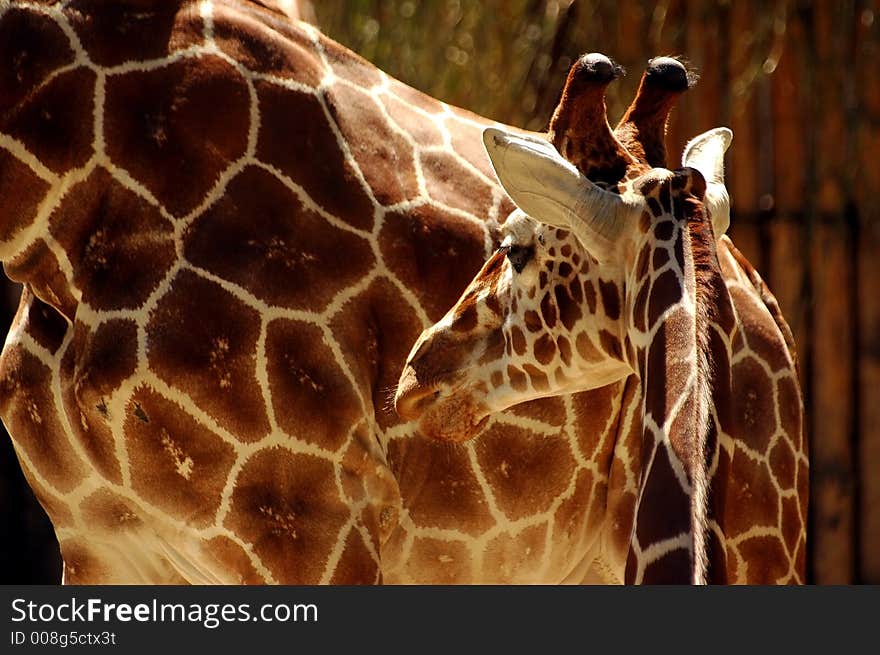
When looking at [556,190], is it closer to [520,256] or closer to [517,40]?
[520,256]

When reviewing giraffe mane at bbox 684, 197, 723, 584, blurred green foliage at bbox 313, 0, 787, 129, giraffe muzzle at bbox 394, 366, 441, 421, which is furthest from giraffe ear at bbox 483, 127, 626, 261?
blurred green foliage at bbox 313, 0, 787, 129

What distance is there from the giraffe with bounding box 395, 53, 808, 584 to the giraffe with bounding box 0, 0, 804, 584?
34 cm

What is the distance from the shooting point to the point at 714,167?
2465mm

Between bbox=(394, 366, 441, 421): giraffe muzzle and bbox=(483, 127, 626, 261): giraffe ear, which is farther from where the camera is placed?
bbox=(394, 366, 441, 421): giraffe muzzle

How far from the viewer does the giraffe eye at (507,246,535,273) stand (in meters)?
2.43

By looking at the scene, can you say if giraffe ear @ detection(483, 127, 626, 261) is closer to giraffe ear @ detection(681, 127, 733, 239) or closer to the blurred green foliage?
giraffe ear @ detection(681, 127, 733, 239)

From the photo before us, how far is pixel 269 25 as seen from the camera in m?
3.01

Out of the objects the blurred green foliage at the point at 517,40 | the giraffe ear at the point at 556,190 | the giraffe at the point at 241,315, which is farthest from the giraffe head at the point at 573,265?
the blurred green foliage at the point at 517,40

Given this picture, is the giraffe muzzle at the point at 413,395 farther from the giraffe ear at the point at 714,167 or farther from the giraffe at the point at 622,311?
the giraffe ear at the point at 714,167

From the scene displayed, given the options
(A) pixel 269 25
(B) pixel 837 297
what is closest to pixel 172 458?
(A) pixel 269 25

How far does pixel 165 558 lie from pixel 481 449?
66 cm

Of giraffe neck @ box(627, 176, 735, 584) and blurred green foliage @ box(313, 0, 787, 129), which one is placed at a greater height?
blurred green foliage @ box(313, 0, 787, 129)

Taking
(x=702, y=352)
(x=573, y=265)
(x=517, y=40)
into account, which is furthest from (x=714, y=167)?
(x=517, y=40)

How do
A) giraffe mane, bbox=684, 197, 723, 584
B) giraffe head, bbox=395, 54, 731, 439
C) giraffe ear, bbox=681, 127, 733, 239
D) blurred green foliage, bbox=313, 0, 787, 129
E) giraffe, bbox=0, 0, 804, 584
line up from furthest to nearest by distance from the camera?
1. blurred green foliage, bbox=313, 0, 787, 129
2. giraffe, bbox=0, 0, 804, 584
3. giraffe ear, bbox=681, 127, 733, 239
4. giraffe head, bbox=395, 54, 731, 439
5. giraffe mane, bbox=684, 197, 723, 584
